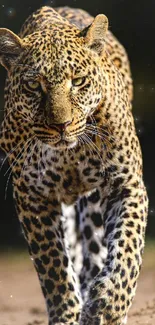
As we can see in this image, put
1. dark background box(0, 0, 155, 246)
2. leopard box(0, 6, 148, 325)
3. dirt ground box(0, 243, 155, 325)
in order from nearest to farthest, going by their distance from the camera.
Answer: leopard box(0, 6, 148, 325) < dirt ground box(0, 243, 155, 325) < dark background box(0, 0, 155, 246)

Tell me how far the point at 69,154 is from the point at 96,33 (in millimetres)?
654

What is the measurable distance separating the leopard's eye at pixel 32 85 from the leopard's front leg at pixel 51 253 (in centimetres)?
56

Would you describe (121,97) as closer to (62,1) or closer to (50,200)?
(50,200)

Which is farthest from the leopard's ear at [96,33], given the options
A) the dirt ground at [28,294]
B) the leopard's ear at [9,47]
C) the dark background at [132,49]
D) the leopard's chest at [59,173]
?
the dark background at [132,49]

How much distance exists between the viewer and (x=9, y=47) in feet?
22.2

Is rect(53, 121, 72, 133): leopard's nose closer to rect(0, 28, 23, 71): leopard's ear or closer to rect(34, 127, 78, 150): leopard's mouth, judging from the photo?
rect(34, 127, 78, 150): leopard's mouth

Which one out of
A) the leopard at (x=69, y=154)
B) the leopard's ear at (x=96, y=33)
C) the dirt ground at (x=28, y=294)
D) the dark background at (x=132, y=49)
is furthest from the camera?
the dark background at (x=132, y=49)

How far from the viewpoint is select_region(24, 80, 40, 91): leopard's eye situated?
658cm

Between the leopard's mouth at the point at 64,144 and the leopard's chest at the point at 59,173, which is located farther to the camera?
the leopard's chest at the point at 59,173

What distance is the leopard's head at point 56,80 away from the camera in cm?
641

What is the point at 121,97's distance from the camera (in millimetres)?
6918

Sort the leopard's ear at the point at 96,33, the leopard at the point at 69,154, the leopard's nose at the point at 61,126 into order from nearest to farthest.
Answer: the leopard's nose at the point at 61,126 < the leopard at the point at 69,154 < the leopard's ear at the point at 96,33

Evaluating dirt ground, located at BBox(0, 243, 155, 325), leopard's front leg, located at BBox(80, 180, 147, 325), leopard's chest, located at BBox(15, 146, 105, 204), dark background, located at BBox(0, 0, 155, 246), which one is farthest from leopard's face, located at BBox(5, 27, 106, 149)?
dark background, located at BBox(0, 0, 155, 246)

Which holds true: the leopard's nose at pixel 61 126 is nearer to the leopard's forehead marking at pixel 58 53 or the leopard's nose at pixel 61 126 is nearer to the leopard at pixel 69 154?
the leopard at pixel 69 154
